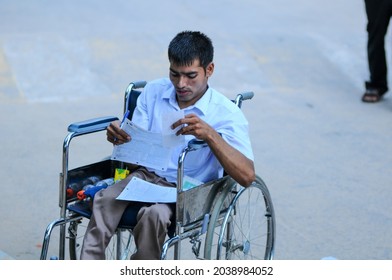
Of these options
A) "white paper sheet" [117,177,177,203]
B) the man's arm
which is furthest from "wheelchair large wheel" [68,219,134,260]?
the man's arm

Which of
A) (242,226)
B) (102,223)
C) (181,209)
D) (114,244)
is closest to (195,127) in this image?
(181,209)

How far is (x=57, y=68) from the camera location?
7488mm

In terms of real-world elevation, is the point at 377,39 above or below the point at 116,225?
above

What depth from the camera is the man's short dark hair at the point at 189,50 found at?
12.3 ft

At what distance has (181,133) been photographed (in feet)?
11.9

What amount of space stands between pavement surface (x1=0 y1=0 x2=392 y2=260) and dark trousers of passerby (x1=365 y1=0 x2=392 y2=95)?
0.21 metres

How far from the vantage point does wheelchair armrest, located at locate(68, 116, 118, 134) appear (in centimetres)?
377

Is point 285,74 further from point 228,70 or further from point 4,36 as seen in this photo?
point 4,36

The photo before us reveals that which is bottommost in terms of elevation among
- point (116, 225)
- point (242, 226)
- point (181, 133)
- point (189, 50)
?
point (242, 226)

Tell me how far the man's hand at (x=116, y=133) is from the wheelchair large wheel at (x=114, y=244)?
1.35ft

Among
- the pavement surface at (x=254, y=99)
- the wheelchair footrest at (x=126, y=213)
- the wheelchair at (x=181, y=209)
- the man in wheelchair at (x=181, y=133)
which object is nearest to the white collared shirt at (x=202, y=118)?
the man in wheelchair at (x=181, y=133)

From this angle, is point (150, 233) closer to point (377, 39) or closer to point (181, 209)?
point (181, 209)

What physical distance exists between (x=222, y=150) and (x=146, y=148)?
1.31 feet

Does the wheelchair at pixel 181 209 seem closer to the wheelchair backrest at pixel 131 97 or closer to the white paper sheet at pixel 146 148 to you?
the wheelchair backrest at pixel 131 97
